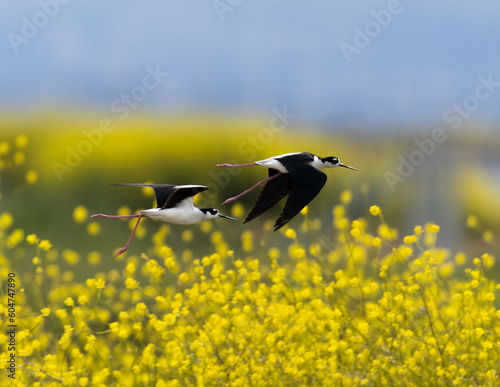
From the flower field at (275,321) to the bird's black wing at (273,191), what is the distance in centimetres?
77

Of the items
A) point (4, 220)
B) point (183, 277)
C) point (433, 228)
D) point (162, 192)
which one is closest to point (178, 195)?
point (162, 192)

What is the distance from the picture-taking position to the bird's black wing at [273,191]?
2480 mm

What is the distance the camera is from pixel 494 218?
998 centimetres

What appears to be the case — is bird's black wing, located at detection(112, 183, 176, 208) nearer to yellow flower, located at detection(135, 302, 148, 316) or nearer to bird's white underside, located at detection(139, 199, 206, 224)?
bird's white underside, located at detection(139, 199, 206, 224)

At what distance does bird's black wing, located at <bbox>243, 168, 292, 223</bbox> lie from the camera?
2480 mm

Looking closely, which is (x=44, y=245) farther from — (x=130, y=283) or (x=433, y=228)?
(x=433, y=228)

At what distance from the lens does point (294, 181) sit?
7.93 feet

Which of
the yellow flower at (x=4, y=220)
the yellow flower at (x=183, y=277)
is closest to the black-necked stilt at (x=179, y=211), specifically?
the yellow flower at (x=183, y=277)

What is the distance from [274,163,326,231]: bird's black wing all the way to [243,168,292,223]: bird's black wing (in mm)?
102

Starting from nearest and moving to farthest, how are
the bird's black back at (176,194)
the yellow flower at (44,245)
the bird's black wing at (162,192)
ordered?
1. the bird's black back at (176,194)
2. the bird's black wing at (162,192)
3. the yellow flower at (44,245)

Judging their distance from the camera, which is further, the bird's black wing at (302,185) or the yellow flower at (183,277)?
the yellow flower at (183,277)

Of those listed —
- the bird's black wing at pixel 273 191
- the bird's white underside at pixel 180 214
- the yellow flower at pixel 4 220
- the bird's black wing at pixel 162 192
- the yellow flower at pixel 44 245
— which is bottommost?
the yellow flower at pixel 4 220

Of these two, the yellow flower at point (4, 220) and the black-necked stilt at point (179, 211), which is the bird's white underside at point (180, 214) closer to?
the black-necked stilt at point (179, 211)

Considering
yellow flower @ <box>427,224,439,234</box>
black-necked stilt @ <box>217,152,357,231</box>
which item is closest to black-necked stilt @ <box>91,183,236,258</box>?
black-necked stilt @ <box>217,152,357,231</box>
